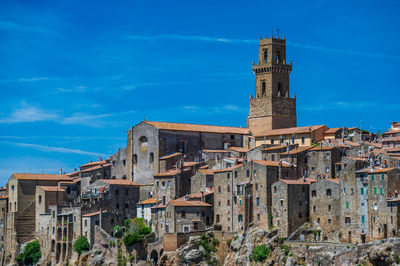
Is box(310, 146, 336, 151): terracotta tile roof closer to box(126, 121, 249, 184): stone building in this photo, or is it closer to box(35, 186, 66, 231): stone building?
box(126, 121, 249, 184): stone building

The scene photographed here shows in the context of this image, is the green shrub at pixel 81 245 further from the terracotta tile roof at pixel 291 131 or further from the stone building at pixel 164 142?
the terracotta tile roof at pixel 291 131

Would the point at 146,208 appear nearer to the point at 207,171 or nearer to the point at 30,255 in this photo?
the point at 207,171

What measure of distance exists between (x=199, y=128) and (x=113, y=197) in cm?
1607

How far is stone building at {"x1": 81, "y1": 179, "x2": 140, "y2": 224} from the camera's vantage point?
344 feet

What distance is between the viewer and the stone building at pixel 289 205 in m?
88.6

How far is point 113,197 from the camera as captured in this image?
106 metres

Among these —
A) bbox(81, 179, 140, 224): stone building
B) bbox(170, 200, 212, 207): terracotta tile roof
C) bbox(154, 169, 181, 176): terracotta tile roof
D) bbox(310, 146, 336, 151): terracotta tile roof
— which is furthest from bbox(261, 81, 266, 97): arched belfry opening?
bbox(170, 200, 212, 207): terracotta tile roof

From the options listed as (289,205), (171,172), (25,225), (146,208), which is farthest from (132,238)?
(25,225)

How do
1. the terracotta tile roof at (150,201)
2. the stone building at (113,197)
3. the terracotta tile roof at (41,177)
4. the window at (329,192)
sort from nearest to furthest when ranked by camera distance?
the window at (329,192) < the terracotta tile roof at (150,201) < the stone building at (113,197) < the terracotta tile roof at (41,177)

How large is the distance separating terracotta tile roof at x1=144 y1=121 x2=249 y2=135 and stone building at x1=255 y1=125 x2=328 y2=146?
22.4ft

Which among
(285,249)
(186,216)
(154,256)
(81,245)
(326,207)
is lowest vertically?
(154,256)

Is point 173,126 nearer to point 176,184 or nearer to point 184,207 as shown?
point 176,184

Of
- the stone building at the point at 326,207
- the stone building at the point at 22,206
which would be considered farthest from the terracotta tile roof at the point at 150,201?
the stone building at the point at 326,207

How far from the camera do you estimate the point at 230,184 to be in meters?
95.7
